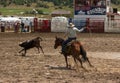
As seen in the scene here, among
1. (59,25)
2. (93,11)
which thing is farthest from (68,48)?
A: (93,11)

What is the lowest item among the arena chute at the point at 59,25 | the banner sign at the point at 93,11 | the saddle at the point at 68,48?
the arena chute at the point at 59,25

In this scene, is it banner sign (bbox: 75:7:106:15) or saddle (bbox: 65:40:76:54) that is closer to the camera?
saddle (bbox: 65:40:76:54)

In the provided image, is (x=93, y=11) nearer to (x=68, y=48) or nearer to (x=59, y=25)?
(x=59, y=25)

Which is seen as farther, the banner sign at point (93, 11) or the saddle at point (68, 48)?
the banner sign at point (93, 11)

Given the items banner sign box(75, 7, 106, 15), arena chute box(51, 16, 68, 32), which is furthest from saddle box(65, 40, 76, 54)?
banner sign box(75, 7, 106, 15)

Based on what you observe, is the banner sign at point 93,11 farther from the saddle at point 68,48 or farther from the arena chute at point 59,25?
the saddle at point 68,48

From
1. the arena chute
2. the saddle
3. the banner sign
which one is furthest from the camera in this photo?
the banner sign

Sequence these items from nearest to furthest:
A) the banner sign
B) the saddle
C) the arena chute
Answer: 1. the saddle
2. the arena chute
3. the banner sign

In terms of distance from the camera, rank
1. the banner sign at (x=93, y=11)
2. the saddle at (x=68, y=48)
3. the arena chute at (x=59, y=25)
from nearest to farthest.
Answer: the saddle at (x=68, y=48), the arena chute at (x=59, y=25), the banner sign at (x=93, y=11)

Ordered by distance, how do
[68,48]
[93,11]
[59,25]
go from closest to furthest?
1. [68,48]
2. [59,25]
3. [93,11]

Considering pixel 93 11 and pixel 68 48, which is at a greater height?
pixel 68 48

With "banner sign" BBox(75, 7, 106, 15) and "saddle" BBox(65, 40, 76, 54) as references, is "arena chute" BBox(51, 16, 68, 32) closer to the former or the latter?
"banner sign" BBox(75, 7, 106, 15)

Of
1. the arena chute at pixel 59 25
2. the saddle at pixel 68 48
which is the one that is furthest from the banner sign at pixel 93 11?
the saddle at pixel 68 48

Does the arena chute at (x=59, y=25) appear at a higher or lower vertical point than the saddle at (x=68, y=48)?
lower
